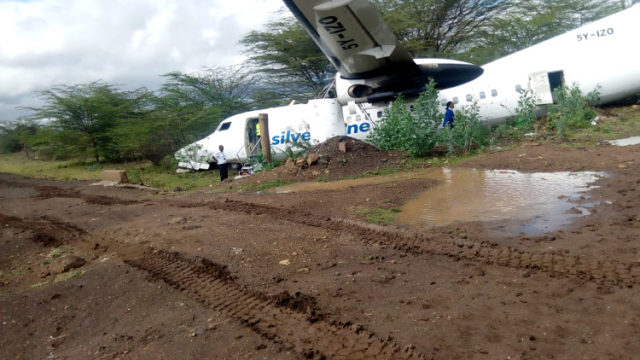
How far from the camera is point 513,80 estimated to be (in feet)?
39.4

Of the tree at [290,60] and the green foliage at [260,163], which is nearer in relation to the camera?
the green foliage at [260,163]

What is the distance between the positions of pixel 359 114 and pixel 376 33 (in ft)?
10.8

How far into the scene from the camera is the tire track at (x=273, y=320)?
274cm

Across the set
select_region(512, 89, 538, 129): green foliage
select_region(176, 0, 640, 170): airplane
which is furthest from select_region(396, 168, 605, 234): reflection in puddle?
select_region(176, 0, 640, 170): airplane

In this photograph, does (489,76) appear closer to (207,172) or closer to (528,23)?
(528,23)

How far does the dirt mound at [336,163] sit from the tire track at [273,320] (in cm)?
593

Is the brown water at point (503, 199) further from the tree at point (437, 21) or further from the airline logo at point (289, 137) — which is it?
the tree at point (437, 21)

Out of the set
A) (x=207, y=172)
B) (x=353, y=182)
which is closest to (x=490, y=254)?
(x=353, y=182)

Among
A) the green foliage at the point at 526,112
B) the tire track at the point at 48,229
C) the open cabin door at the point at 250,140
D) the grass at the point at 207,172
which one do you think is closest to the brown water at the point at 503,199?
the grass at the point at 207,172

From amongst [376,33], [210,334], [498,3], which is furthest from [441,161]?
[498,3]

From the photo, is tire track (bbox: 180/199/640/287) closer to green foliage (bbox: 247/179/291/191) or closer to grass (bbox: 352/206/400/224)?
grass (bbox: 352/206/400/224)

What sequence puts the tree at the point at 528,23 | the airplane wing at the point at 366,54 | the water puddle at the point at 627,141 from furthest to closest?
the tree at the point at 528,23
the airplane wing at the point at 366,54
the water puddle at the point at 627,141

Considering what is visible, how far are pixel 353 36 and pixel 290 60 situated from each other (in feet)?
40.4

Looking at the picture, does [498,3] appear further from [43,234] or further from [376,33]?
[43,234]
